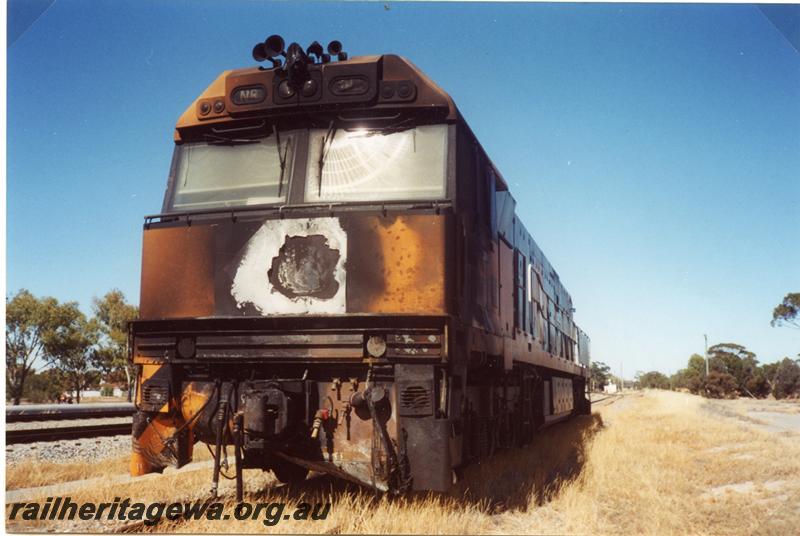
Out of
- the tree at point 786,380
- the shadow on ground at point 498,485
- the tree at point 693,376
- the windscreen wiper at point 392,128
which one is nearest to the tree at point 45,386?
the shadow on ground at point 498,485

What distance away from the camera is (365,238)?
17.0 feet

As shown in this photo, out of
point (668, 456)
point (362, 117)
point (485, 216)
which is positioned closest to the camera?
point (362, 117)

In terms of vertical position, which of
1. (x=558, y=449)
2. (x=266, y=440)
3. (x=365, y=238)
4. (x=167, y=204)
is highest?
(x=167, y=204)

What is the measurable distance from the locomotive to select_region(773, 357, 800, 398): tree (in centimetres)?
2771

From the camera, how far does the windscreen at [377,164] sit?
5477 mm

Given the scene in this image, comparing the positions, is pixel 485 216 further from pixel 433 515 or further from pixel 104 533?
pixel 104 533

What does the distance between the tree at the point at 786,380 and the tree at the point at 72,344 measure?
26010 millimetres

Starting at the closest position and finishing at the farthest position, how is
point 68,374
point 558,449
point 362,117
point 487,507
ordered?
point 362,117
point 487,507
point 558,449
point 68,374

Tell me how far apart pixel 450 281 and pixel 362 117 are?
61.6 inches

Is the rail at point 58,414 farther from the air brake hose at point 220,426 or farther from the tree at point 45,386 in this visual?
the air brake hose at point 220,426

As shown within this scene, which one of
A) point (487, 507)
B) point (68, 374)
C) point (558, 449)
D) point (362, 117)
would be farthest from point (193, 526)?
point (68, 374)

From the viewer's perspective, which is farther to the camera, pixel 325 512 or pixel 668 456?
pixel 668 456

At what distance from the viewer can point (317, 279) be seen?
5.20 meters

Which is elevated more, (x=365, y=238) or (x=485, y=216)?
(x=485, y=216)
